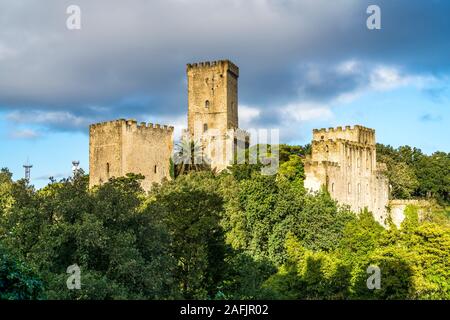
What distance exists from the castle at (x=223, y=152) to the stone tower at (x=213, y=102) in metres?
0.10

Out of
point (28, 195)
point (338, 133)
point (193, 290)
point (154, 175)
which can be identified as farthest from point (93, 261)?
point (338, 133)

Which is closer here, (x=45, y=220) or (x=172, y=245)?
(x=45, y=220)

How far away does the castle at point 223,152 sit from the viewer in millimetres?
55500

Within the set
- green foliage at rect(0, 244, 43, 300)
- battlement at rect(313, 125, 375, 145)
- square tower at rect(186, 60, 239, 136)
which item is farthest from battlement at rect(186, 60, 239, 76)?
green foliage at rect(0, 244, 43, 300)

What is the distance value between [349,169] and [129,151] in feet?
57.9

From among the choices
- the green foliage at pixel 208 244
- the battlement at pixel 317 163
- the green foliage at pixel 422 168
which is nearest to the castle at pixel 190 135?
the green foliage at pixel 208 244

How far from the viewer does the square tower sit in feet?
229

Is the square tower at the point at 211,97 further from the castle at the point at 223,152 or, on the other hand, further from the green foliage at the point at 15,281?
the green foliage at the point at 15,281

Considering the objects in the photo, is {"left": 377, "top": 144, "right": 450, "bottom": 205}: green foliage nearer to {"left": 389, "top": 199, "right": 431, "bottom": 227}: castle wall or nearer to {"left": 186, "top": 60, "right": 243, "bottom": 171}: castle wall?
{"left": 389, "top": 199, "right": 431, "bottom": 227}: castle wall

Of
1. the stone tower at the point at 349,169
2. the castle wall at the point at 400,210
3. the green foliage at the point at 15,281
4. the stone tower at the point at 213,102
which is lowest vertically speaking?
the green foliage at the point at 15,281

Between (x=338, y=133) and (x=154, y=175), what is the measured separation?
51.3 feet

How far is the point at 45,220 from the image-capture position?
26219mm

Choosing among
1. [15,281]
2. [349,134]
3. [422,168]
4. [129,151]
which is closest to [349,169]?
[349,134]
